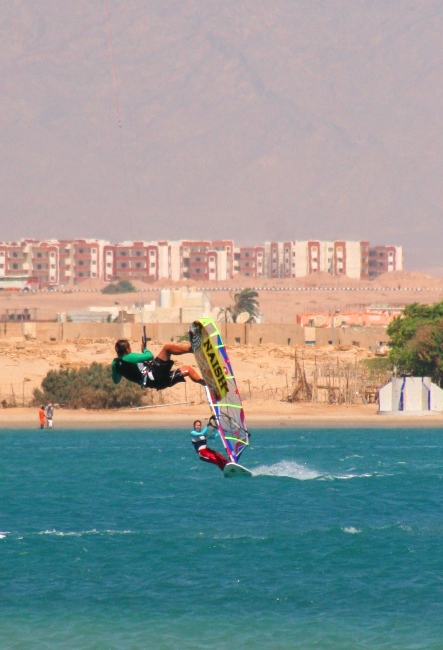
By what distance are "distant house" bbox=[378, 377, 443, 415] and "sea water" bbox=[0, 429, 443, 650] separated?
40.1 feet

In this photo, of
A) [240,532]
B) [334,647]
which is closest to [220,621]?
[334,647]

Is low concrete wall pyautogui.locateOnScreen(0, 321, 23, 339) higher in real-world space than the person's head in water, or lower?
higher

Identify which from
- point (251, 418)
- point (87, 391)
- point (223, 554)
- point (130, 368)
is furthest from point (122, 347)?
point (87, 391)

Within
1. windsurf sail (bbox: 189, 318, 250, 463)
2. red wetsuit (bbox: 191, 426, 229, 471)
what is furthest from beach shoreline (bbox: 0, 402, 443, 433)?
windsurf sail (bbox: 189, 318, 250, 463)

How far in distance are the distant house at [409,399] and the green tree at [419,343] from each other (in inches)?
90.6

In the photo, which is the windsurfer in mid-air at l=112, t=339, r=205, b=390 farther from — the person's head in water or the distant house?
the distant house

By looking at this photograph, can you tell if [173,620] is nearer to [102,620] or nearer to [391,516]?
[102,620]

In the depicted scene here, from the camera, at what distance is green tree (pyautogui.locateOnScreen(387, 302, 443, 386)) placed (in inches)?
2514

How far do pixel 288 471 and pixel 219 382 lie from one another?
20.6 m

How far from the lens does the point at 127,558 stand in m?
27.2

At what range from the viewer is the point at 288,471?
4478 cm

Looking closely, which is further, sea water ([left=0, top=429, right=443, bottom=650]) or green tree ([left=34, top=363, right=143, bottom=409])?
green tree ([left=34, top=363, right=143, bottom=409])

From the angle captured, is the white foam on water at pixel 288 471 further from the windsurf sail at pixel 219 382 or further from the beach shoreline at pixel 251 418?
the windsurf sail at pixel 219 382

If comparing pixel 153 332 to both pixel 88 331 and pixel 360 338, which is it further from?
pixel 360 338
